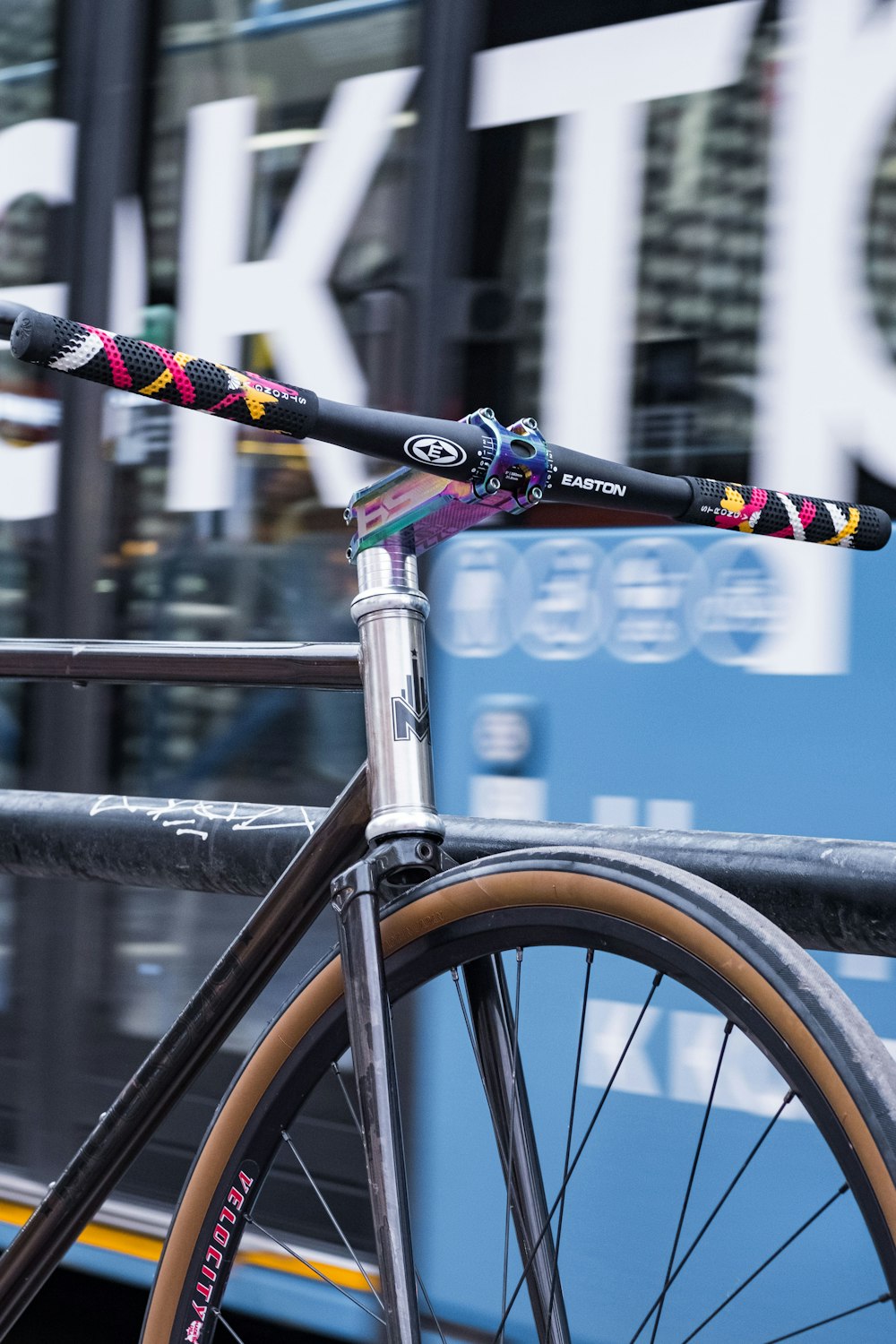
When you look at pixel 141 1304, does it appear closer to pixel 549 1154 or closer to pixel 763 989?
pixel 549 1154

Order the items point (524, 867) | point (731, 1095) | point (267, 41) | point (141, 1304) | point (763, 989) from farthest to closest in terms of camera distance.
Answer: point (141, 1304)
point (267, 41)
point (731, 1095)
point (524, 867)
point (763, 989)

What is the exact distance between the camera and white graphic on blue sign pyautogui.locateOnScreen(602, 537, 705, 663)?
2064 millimetres

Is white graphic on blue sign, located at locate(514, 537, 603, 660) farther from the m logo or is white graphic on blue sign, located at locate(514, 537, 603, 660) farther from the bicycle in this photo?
the m logo

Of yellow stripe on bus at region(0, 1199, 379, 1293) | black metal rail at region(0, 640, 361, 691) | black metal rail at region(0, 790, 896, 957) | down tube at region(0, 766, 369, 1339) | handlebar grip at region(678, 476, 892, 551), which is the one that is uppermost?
handlebar grip at region(678, 476, 892, 551)

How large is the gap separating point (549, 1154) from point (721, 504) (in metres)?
1.12

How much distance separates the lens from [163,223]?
2688mm

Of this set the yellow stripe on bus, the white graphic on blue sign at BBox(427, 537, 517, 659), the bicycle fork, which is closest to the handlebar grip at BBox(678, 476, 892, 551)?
the bicycle fork

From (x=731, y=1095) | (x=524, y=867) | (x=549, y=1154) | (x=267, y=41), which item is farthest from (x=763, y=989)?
(x=267, y=41)

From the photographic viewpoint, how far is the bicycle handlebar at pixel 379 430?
1.13 metres

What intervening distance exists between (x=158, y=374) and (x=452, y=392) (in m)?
1.21

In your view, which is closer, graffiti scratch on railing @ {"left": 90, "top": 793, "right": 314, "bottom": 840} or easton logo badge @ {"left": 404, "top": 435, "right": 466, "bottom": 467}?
easton logo badge @ {"left": 404, "top": 435, "right": 466, "bottom": 467}

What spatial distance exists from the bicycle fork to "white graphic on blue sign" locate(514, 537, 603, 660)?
0.76 metres

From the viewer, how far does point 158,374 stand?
116 centimetres

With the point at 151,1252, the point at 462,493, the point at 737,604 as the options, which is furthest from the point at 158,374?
the point at 151,1252
